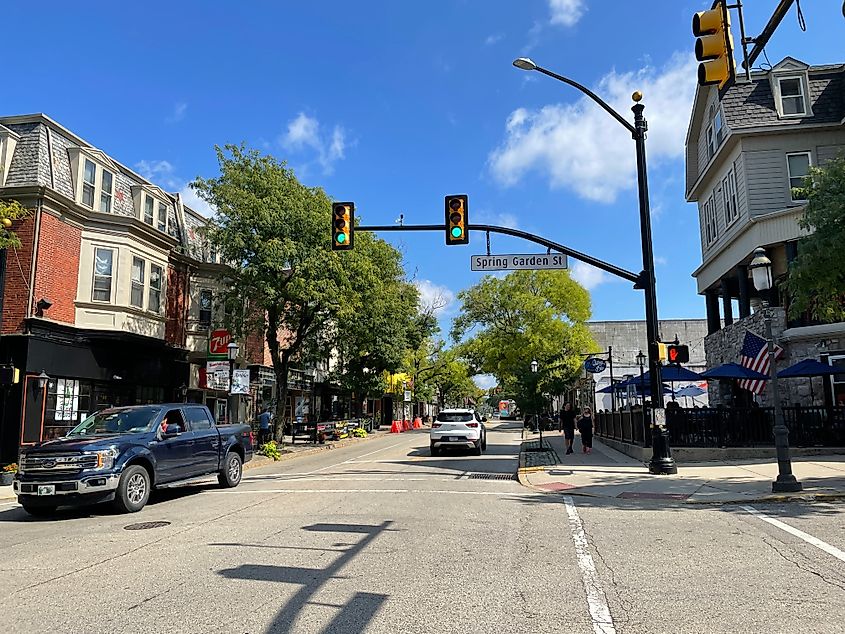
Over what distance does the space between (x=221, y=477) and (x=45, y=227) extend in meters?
10.5

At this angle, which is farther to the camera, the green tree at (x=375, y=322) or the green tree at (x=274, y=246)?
the green tree at (x=375, y=322)

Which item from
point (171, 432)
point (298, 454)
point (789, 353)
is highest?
point (789, 353)

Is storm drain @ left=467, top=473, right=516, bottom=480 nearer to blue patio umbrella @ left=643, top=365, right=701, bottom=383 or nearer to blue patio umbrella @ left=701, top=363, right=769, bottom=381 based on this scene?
blue patio umbrella @ left=701, top=363, right=769, bottom=381

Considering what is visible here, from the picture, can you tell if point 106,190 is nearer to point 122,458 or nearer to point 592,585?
point 122,458

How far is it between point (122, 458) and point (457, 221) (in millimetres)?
8188

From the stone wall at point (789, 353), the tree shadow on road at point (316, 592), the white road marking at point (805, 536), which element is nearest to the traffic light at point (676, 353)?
the white road marking at point (805, 536)

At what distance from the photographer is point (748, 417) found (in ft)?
60.7

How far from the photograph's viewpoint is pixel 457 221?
1477 centimetres

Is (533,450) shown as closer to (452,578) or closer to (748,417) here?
(748,417)

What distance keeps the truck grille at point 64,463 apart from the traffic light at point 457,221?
8.25 metres

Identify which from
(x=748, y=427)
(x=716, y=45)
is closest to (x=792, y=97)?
(x=748, y=427)

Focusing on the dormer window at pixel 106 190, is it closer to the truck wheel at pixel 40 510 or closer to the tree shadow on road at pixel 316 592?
the truck wheel at pixel 40 510

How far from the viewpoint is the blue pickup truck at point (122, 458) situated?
10.9 metres

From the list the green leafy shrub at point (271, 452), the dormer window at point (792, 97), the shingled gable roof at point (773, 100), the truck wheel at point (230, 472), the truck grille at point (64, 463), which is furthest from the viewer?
the green leafy shrub at point (271, 452)
